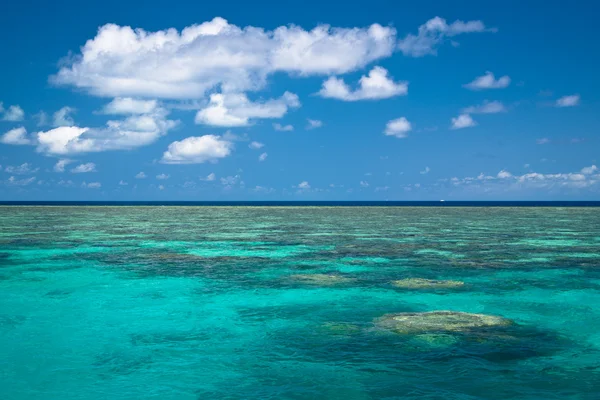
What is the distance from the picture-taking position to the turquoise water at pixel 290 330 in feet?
36.1

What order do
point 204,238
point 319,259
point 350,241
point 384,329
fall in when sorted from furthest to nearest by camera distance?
point 204,238 < point 350,241 < point 319,259 < point 384,329

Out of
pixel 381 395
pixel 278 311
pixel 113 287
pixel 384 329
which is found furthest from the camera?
pixel 113 287

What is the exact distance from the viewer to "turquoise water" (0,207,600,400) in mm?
11008

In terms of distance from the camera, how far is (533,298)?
19.3 meters

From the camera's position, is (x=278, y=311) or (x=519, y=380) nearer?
(x=519, y=380)

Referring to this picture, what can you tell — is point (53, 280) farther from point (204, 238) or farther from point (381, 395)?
point (204, 238)

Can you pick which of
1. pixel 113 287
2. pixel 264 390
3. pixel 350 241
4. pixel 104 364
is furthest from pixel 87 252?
pixel 264 390

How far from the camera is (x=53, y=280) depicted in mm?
23641

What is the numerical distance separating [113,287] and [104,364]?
9967mm

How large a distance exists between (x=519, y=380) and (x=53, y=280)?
20211 millimetres

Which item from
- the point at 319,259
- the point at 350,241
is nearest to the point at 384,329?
the point at 319,259

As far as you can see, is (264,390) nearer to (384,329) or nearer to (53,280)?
(384,329)

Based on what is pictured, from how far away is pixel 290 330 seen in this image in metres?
15.1

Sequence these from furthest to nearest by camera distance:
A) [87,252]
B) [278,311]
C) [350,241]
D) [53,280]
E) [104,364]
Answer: [350,241] < [87,252] < [53,280] < [278,311] < [104,364]
